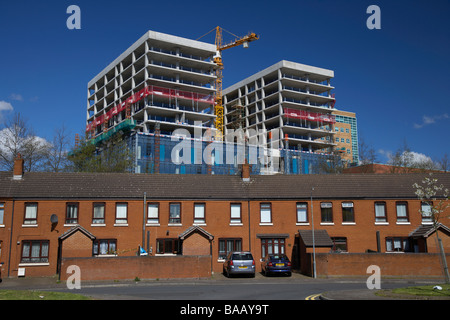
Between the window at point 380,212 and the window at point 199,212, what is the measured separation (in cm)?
1425

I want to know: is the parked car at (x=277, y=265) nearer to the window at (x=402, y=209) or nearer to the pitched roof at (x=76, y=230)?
the window at (x=402, y=209)

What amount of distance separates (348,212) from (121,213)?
60.5 feet

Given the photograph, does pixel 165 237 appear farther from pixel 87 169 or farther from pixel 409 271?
pixel 87 169

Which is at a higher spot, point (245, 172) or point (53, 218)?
point (245, 172)

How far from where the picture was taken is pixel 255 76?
11244 centimetres

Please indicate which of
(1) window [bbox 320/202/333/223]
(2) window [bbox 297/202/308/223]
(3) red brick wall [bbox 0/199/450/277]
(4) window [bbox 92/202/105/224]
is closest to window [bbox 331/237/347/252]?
(3) red brick wall [bbox 0/199/450/277]

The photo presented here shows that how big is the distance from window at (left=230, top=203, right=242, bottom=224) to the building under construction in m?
41.3

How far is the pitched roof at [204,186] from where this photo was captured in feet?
112

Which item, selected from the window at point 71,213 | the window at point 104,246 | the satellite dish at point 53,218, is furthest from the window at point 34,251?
the window at point 104,246

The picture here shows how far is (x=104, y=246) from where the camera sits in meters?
34.0

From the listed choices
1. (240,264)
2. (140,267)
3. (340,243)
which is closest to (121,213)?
(140,267)

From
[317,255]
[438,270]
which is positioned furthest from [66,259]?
[438,270]

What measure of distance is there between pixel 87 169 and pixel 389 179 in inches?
1421

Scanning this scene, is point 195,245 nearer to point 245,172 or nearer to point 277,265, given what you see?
point 277,265
